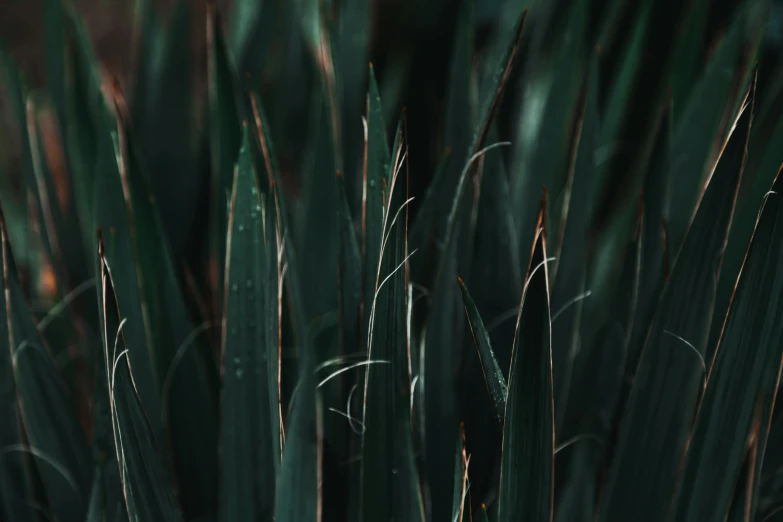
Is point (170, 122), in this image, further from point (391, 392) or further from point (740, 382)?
point (740, 382)

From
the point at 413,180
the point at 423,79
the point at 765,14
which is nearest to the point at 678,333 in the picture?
the point at 765,14

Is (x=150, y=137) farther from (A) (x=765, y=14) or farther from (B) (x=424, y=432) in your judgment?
(A) (x=765, y=14)

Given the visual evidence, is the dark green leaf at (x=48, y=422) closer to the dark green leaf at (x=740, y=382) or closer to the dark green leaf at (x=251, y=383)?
the dark green leaf at (x=251, y=383)

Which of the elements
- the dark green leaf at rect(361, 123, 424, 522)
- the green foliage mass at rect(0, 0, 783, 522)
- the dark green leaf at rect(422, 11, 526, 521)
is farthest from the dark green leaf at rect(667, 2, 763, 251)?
the dark green leaf at rect(361, 123, 424, 522)

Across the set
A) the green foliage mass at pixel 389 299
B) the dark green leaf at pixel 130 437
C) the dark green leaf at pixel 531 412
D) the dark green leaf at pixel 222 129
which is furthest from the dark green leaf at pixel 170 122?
the dark green leaf at pixel 531 412

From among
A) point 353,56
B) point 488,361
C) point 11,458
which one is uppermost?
point 353,56

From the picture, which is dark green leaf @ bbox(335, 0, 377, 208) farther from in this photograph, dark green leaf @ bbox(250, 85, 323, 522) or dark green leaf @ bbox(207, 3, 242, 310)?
dark green leaf @ bbox(250, 85, 323, 522)

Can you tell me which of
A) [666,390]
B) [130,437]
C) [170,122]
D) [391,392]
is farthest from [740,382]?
[170,122]
